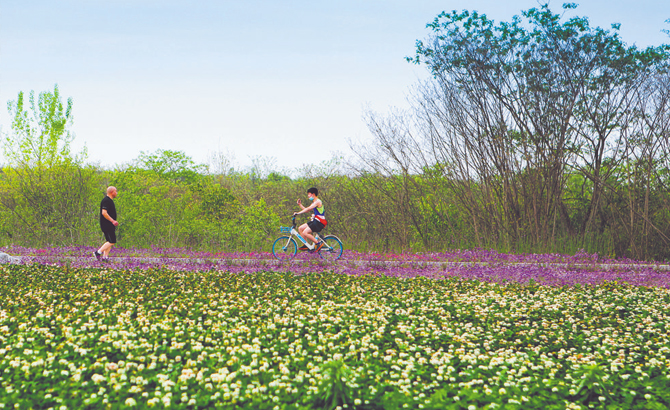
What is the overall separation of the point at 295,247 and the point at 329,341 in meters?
8.22

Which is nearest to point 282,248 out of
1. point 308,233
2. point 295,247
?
point 295,247

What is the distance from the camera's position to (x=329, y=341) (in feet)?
18.4

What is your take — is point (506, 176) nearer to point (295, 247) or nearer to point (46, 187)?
point (295, 247)

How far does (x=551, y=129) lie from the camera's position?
48.8 feet

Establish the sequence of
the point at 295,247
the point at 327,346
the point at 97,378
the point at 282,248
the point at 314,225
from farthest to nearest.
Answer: the point at 295,247, the point at 282,248, the point at 314,225, the point at 327,346, the point at 97,378

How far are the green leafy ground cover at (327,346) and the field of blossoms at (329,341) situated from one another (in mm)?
19

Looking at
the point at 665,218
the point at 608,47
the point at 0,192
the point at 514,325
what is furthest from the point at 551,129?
the point at 0,192

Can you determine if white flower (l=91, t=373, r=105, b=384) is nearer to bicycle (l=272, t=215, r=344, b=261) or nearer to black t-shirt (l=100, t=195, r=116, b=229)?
black t-shirt (l=100, t=195, r=116, b=229)

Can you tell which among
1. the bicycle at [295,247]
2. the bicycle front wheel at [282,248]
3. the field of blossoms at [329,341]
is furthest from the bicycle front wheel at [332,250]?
the field of blossoms at [329,341]

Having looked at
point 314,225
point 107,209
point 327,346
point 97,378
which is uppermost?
point 107,209

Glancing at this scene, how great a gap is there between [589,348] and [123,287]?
269 inches

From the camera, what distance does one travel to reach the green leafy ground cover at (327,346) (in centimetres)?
407

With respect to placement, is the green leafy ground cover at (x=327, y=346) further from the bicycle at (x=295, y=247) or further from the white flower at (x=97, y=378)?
the bicycle at (x=295, y=247)

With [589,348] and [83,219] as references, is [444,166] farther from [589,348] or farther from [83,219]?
[83,219]
